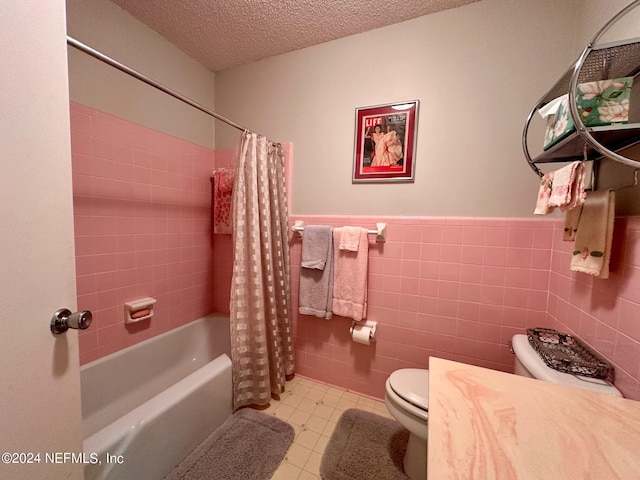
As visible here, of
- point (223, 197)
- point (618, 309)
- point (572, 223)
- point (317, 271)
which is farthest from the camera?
point (223, 197)

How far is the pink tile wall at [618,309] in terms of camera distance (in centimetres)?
72

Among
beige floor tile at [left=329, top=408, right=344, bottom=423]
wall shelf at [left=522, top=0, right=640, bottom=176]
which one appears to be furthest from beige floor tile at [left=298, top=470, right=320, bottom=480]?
wall shelf at [left=522, top=0, right=640, bottom=176]

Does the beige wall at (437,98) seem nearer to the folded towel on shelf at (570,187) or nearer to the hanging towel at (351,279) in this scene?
the hanging towel at (351,279)

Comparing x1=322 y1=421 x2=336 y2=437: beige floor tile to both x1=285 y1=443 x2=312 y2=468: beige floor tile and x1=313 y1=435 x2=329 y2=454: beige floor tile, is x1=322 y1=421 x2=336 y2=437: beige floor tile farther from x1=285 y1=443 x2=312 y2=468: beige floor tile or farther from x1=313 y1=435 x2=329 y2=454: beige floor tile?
x1=285 y1=443 x2=312 y2=468: beige floor tile

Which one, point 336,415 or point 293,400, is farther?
point 293,400

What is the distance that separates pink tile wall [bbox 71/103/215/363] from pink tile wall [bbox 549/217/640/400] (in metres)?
2.25

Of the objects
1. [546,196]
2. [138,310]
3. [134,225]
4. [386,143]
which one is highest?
[386,143]

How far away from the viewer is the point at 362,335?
1481mm

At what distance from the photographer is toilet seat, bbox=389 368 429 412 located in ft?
3.44

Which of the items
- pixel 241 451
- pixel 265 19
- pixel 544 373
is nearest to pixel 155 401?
pixel 241 451

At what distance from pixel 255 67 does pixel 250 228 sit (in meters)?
1.28

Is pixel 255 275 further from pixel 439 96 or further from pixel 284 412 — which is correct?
pixel 439 96

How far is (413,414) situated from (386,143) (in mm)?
1413

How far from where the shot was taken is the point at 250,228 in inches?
55.4
